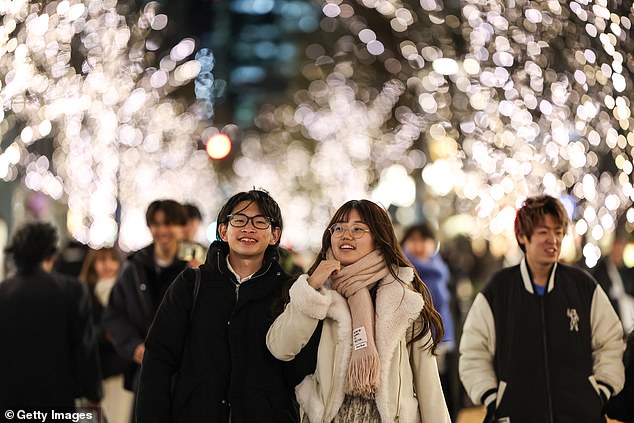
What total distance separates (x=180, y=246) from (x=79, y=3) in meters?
2.97

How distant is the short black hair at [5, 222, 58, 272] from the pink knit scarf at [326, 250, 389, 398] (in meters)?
2.51

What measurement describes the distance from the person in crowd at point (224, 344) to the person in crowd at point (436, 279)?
16.5 ft

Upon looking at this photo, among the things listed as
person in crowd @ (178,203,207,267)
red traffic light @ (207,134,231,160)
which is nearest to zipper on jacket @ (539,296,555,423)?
person in crowd @ (178,203,207,267)

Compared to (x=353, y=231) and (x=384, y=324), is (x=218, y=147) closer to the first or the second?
(x=353, y=231)

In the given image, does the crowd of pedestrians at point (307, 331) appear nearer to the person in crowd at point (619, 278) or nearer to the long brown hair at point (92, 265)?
the long brown hair at point (92, 265)

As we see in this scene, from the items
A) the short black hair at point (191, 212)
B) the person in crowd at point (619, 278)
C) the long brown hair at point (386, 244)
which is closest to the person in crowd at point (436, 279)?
the person in crowd at point (619, 278)

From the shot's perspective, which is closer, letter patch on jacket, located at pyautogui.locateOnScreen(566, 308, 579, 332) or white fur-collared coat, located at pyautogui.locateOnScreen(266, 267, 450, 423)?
white fur-collared coat, located at pyautogui.locateOnScreen(266, 267, 450, 423)

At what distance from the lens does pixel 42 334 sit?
259 inches

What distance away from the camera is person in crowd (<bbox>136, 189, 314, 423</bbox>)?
4781 mm

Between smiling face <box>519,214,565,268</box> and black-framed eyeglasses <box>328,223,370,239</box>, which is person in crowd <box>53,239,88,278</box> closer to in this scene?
smiling face <box>519,214,565,268</box>

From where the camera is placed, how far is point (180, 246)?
297 inches

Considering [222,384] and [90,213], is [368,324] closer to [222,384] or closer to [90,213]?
[222,384]

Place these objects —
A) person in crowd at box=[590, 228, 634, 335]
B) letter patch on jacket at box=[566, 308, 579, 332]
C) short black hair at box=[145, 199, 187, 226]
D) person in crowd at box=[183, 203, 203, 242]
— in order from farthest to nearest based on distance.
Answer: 1. person in crowd at box=[590, 228, 634, 335]
2. person in crowd at box=[183, 203, 203, 242]
3. short black hair at box=[145, 199, 187, 226]
4. letter patch on jacket at box=[566, 308, 579, 332]

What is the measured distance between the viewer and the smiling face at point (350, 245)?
16.5ft
